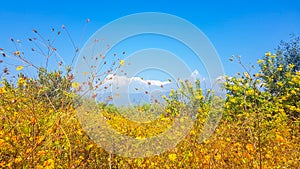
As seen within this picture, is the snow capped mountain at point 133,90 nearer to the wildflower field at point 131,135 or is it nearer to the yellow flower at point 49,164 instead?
the wildflower field at point 131,135

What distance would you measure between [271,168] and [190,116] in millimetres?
1932

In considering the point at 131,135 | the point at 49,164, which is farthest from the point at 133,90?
the point at 49,164

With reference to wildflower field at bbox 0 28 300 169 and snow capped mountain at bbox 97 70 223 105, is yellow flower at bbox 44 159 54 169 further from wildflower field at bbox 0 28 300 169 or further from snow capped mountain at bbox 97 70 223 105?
snow capped mountain at bbox 97 70 223 105

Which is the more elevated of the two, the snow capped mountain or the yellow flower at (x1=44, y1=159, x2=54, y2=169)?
the snow capped mountain

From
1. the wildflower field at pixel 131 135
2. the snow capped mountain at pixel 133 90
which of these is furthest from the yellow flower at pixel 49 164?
the snow capped mountain at pixel 133 90

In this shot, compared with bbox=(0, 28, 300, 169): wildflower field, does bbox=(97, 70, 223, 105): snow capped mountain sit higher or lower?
higher

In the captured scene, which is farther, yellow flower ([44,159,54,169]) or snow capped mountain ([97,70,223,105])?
snow capped mountain ([97,70,223,105])

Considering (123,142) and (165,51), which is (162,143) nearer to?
(123,142)

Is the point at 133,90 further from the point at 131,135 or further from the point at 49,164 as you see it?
the point at 49,164

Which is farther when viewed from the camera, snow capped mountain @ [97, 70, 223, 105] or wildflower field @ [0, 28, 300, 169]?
snow capped mountain @ [97, 70, 223, 105]

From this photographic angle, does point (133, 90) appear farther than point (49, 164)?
Yes

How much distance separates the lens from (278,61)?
13.4 m

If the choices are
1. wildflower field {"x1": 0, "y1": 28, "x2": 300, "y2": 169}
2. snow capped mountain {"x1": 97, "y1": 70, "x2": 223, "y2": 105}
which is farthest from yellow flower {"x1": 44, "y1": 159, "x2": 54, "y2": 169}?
snow capped mountain {"x1": 97, "y1": 70, "x2": 223, "y2": 105}

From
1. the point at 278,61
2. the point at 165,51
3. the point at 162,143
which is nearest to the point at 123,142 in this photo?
the point at 162,143
